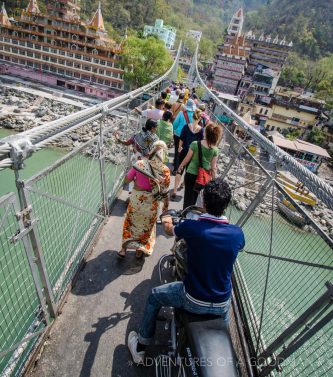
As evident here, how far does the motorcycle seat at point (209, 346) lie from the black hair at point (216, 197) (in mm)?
647

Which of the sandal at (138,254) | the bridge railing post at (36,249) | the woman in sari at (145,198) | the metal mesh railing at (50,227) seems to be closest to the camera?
the bridge railing post at (36,249)

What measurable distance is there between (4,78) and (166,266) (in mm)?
38816

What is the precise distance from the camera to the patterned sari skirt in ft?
8.77

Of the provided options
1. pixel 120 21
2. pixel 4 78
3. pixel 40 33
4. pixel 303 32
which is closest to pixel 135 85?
pixel 40 33

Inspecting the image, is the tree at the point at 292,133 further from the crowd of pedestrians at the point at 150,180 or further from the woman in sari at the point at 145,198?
the woman in sari at the point at 145,198

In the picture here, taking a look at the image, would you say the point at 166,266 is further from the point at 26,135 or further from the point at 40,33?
the point at 40,33

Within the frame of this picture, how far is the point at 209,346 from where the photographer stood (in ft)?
4.45

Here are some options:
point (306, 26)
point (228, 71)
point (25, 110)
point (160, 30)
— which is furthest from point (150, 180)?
point (306, 26)

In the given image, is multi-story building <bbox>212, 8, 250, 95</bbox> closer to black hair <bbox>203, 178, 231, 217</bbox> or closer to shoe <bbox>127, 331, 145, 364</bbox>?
black hair <bbox>203, 178, 231, 217</bbox>

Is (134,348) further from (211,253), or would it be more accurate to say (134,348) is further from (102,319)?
(211,253)

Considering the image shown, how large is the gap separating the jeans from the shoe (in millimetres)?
109

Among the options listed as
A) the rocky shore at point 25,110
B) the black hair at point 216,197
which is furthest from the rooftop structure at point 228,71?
the black hair at point 216,197

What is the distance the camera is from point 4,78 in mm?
32156

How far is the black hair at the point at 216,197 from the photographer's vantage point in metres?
1.54
